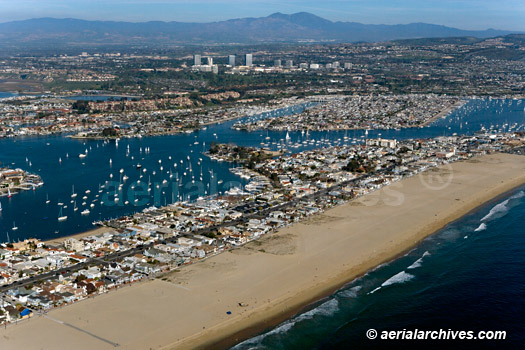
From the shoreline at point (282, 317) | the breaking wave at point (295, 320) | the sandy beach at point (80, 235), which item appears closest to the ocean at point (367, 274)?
the breaking wave at point (295, 320)

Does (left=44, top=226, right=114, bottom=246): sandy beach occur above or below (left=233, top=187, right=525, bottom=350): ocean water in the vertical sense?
below

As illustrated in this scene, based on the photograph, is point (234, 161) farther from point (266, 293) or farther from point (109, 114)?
point (109, 114)

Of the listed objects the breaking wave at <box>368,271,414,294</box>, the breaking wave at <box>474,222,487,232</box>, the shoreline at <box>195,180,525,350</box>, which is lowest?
the shoreline at <box>195,180,525,350</box>

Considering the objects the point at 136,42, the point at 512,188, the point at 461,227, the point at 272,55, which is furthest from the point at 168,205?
the point at 136,42

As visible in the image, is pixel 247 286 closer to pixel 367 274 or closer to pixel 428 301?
pixel 367 274

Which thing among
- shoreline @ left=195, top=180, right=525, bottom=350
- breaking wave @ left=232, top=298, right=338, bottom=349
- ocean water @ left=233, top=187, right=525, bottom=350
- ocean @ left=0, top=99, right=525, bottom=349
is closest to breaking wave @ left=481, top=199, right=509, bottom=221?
ocean @ left=0, top=99, right=525, bottom=349

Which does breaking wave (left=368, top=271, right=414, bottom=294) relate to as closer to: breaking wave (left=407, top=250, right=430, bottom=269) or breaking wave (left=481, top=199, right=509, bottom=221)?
breaking wave (left=407, top=250, right=430, bottom=269)
